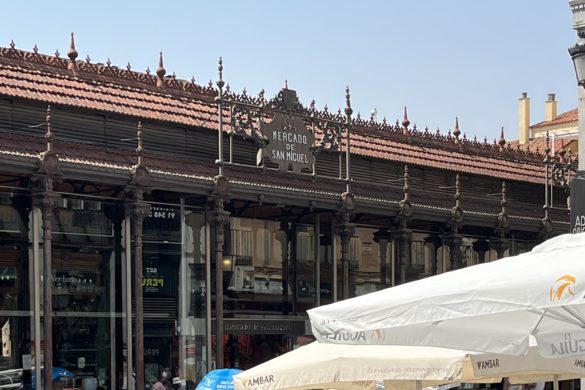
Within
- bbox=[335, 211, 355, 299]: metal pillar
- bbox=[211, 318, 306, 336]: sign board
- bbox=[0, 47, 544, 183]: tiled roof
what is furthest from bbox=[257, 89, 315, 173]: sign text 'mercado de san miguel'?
bbox=[211, 318, 306, 336]: sign board

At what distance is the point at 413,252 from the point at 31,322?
36.9 feet

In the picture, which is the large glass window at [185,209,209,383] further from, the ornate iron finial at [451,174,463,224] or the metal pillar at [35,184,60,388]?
the ornate iron finial at [451,174,463,224]

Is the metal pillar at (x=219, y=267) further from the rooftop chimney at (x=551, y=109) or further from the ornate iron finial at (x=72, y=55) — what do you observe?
the rooftop chimney at (x=551, y=109)

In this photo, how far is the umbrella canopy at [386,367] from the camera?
1064cm

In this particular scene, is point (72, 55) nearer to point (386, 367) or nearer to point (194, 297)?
point (194, 297)

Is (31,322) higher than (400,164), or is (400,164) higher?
(400,164)

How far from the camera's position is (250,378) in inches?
474

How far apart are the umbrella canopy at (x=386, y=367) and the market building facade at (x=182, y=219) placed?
984 centimetres

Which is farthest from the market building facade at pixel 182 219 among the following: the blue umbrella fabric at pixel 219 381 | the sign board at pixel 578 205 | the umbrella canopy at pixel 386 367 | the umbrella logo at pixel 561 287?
the umbrella logo at pixel 561 287

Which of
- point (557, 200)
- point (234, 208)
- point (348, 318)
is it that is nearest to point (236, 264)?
point (234, 208)

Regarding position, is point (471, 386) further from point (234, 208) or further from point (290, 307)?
point (234, 208)

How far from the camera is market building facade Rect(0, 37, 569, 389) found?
21.5 metres

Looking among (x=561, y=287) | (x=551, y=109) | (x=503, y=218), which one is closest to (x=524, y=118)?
(x=551, y=109)

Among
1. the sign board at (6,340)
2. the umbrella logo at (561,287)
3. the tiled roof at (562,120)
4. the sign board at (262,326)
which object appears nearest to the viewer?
the umbrella logo at (561,287)
